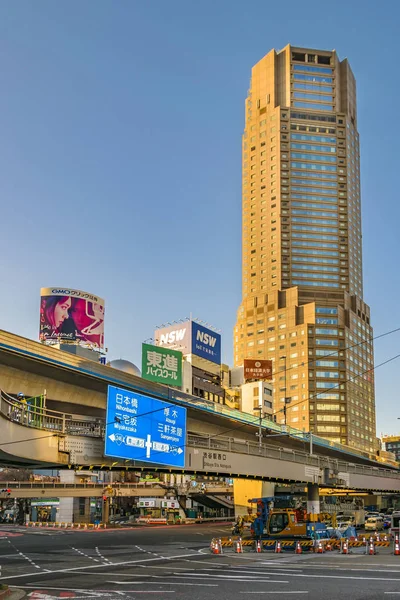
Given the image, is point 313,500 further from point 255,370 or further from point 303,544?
point 255,370

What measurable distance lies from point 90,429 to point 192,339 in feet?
347

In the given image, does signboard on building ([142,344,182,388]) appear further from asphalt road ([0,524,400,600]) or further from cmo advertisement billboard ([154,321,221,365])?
asphalt road ([0,524,400,600])

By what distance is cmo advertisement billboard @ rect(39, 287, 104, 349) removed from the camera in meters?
103

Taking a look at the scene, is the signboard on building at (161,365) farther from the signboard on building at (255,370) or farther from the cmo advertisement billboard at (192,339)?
the signboard on building at (255,370)

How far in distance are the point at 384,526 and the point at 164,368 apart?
1682 inches

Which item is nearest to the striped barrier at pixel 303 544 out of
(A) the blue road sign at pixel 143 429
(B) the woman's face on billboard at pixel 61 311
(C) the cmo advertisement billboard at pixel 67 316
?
(A) the blue road sign at pixel 143 429

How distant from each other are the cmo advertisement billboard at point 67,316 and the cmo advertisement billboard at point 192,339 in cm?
4237

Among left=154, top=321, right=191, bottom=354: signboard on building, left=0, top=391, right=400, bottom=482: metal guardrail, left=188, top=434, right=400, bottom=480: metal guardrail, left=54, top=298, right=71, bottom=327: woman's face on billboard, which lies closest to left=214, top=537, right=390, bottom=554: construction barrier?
left=188, top=434, right=400, bottom=480: metal guardrail

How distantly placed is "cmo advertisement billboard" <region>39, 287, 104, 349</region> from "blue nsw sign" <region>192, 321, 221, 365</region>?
42.8 meters

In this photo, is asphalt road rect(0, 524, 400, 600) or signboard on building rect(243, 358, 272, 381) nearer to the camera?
asphalt road rect(0, 524, 400, 600)

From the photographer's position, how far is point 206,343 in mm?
153250

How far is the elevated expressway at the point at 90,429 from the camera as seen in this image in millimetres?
34625

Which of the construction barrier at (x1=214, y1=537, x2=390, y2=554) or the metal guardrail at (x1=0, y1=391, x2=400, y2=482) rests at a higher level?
the metal guardrail at (x1=0, y1=391, x2=400, y2=482)

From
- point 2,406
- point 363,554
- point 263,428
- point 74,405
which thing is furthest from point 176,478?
point 2,406
